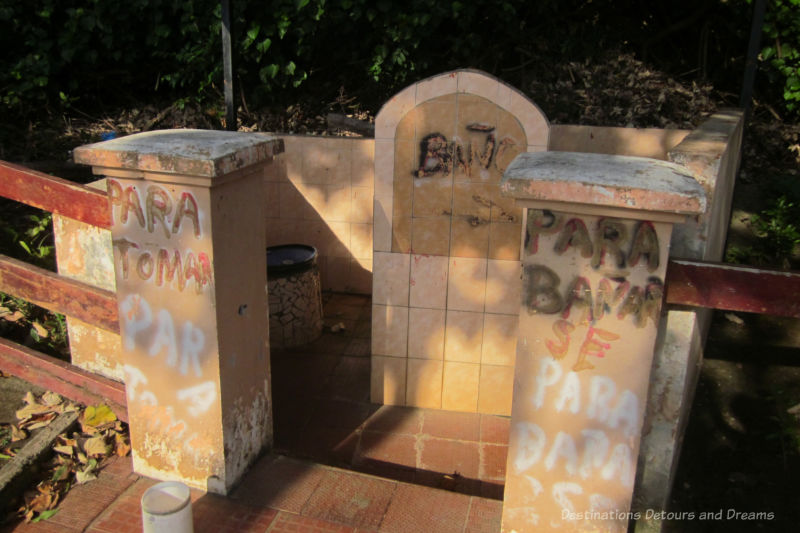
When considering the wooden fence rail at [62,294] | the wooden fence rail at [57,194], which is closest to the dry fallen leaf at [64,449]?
the wooden fence rail at [62,294]

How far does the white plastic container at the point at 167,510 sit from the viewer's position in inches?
97.2

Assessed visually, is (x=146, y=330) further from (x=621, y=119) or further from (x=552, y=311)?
(x=621, y=119)

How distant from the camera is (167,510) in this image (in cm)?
248

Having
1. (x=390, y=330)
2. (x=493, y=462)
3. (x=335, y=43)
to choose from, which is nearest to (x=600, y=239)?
(x=493, y=462)

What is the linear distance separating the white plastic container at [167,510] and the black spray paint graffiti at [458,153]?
8.25ft

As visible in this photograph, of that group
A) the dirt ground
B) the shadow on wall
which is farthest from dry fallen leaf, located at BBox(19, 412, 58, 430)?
the shadow on wall

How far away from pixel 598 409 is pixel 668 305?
45cm

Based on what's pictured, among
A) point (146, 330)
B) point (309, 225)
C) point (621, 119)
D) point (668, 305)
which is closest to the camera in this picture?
point (668, 305)

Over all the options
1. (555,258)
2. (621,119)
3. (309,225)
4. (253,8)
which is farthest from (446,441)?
(253,8)

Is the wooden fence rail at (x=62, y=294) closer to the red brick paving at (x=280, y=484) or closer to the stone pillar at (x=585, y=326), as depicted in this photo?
the red brick paving at (x=280, y=484)

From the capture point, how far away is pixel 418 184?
4395mm

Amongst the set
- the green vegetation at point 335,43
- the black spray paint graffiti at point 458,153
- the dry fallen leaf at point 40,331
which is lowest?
the dry fallen leaf at point 40,331

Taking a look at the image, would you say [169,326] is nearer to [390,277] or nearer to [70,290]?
[70,290]

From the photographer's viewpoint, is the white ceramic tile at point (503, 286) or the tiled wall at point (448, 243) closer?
the tiled wall at point (448, 243)
